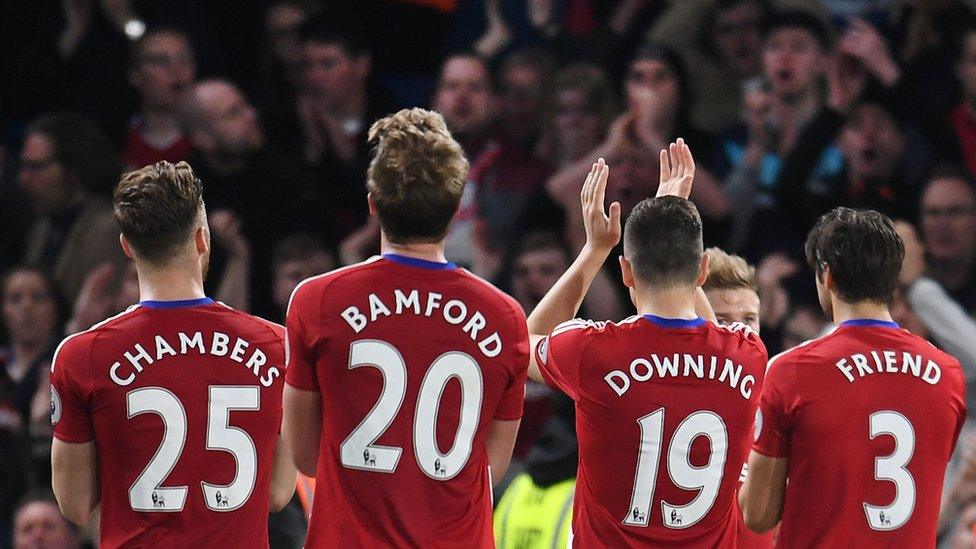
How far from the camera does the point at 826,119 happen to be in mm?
7422

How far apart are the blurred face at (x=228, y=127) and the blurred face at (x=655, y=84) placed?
2.17 m

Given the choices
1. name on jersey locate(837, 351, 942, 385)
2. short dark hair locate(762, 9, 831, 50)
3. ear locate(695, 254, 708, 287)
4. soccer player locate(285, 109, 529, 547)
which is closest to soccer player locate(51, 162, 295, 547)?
soccer player locate(285, 109, 529, 547)

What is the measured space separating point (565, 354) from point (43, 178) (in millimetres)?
5891

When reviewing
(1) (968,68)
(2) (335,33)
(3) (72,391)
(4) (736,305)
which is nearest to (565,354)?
(4) (736,305)

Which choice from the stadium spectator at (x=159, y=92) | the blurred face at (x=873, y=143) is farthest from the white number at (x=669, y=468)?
the stadium spectator at (x=159, y=92)

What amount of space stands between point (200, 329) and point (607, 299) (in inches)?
165

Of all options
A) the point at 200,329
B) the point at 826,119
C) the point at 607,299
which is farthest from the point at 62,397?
the point at 826,119

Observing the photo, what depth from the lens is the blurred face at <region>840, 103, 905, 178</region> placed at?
23.9 feet

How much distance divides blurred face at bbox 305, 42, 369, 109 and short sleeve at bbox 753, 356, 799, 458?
5.29m

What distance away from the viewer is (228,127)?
843cm

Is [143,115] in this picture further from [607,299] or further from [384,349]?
[384,349]

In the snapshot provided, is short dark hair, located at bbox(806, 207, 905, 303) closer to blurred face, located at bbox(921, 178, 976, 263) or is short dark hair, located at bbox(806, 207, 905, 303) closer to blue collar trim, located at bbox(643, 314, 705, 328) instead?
blue collar trim, located at bbox(643, 314, 705, 328)

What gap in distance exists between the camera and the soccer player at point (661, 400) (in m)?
3.54

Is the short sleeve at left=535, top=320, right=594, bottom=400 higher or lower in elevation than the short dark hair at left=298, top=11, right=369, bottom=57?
lower
